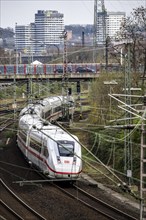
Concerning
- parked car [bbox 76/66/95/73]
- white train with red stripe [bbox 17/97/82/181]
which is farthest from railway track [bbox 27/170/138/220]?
parked car [bbox 76/66/95/73]

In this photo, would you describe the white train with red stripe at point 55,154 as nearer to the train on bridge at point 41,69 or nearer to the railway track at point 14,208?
the railway track at point 14,208

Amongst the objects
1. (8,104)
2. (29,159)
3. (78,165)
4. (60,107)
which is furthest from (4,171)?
(8,104)

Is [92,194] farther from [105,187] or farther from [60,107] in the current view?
[60,107]

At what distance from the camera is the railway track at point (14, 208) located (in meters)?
19.9

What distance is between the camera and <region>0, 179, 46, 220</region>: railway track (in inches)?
783

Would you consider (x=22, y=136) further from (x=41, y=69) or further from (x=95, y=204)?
(x=41, y=69)

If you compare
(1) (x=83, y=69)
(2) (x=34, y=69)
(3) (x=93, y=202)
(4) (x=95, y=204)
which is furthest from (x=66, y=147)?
(1) (x=83, y=69)

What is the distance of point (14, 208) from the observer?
21344 millimetres

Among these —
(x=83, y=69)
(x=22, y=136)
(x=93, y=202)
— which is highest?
(x=83, y=69)

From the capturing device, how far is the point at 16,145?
3856 cm

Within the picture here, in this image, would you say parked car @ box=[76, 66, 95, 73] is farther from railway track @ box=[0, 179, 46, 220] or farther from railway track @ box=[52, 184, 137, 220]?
railway track @ box=[0, 179, 46, 220]

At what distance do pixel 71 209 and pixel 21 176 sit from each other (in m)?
6.71

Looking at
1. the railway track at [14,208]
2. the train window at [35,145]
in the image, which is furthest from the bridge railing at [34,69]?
the railway track at [14,208]

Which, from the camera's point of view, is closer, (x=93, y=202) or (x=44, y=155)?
(x=93, y=202)
